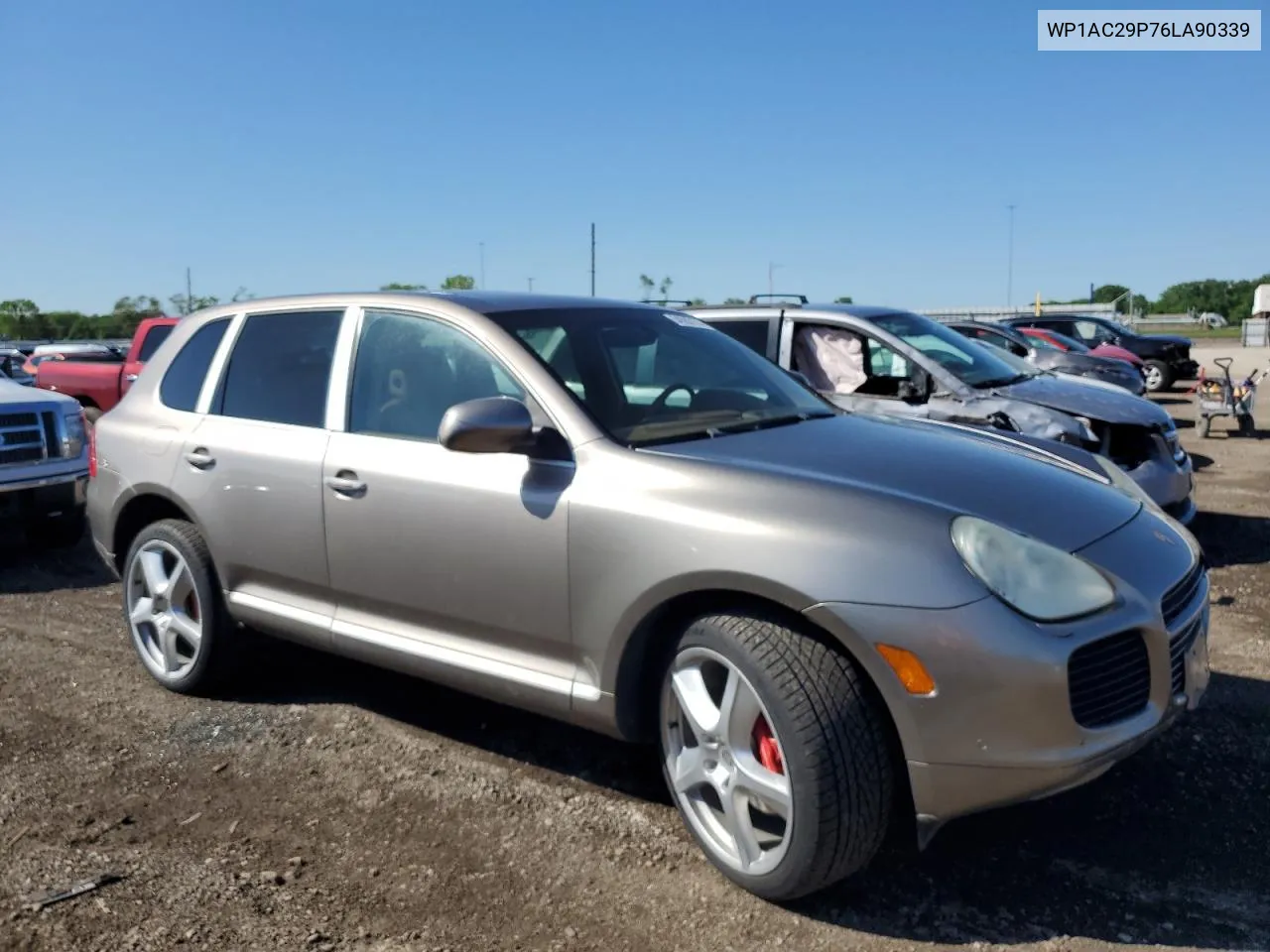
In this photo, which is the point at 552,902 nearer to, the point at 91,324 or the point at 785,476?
the point at 785,476

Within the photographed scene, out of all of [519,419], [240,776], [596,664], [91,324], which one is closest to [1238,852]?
[596,664]

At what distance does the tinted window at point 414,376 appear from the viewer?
12.5ft

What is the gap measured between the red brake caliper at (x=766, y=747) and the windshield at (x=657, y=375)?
947mm

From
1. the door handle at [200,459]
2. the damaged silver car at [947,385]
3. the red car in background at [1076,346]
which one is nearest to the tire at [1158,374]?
the red car in background at [1076,346]

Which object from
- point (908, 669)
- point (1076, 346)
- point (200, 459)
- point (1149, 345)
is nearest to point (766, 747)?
point (908, 669)

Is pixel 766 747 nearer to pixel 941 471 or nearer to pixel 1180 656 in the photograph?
pixel 941 471

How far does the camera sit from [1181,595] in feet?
10.3

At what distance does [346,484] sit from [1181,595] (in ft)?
8.84

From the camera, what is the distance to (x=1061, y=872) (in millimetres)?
3193

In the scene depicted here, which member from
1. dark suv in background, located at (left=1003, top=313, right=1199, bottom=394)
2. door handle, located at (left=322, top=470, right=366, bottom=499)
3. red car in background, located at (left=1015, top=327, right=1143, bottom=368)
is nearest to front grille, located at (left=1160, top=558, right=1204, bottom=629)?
door handle, located at (left=322, top=470, right=366, bottom=499)

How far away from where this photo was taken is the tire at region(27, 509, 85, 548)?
780 centimetres

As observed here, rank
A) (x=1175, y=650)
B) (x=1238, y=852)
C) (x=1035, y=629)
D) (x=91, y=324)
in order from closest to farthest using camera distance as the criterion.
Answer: (x=1035, y=629), (x=1175, y=650), (x=1238, y=852), (x=91, y=324)

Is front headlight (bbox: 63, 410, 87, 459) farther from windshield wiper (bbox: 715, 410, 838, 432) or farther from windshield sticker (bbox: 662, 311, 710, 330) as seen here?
windshield wiper (bbox: 715, 410, 838, 432)

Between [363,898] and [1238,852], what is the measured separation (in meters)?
2.55
